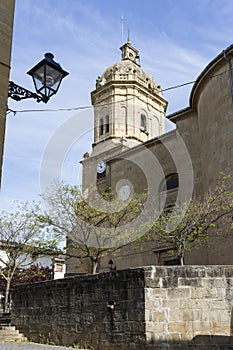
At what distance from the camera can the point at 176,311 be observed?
8.12m

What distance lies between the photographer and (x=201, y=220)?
15.3 m

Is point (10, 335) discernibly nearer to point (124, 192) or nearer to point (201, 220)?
point (201, 220)

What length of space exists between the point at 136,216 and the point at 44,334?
32.5 ft

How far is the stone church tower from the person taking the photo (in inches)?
1180

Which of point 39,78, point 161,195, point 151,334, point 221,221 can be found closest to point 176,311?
point 151,334

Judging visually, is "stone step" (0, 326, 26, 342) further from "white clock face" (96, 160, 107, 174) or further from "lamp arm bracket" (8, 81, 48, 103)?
"white clock face" (96, 160, 107, 174)

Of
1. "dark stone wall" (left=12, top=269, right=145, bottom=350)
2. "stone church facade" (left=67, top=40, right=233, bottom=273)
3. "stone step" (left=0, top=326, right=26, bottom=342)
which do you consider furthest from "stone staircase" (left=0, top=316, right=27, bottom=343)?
"stone church facade" (left=67, top=40, right=233, bottom=273)

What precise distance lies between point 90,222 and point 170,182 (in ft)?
16.8

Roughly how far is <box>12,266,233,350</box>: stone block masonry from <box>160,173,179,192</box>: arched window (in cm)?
1260

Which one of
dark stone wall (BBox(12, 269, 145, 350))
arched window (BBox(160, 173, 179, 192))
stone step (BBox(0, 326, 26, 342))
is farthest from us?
arched window (BBox(160, 173, 179, 192))

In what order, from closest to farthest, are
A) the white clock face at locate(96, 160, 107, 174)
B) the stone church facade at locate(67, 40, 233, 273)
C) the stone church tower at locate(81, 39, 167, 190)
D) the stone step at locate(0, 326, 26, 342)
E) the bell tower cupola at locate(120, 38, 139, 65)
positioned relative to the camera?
the stone step at locate(0, 326, 26, 342), the stone church facade at locate(67, 40, 233, 273), the white clock face at locate(96, 160, 107, 174), the stone church tower at locate(81, 39, 167, 190), the bell tower cupola at locate(120, 38, 139, 65)

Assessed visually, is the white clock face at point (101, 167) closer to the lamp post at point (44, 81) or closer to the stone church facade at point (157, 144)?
the stone church facade at point (157, 144)

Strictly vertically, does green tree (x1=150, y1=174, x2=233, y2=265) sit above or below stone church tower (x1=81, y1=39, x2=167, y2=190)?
below

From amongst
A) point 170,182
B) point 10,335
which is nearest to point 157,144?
point 170,182
